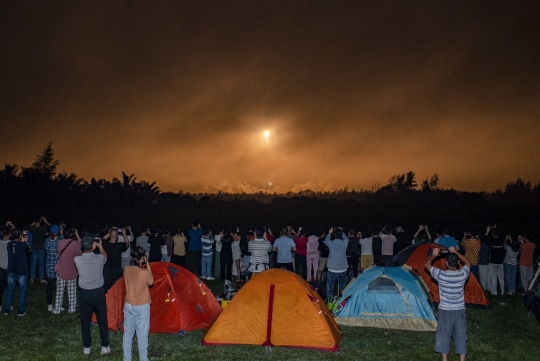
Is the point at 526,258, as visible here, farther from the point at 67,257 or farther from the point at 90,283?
the point at 67,257

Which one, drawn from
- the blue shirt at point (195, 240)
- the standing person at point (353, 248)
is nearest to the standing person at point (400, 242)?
the standing person at point (353, 248)

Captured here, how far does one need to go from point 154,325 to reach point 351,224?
111 feet

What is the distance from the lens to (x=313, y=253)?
52.2 ft

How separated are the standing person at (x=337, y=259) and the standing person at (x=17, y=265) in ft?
24.9

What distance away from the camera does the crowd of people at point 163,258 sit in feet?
29.0

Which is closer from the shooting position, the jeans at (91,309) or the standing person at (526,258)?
the jeans at (91,309)

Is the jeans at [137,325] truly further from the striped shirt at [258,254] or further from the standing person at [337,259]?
the standing person at [337,259]

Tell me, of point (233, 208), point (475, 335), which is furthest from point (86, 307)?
point (233, 208)

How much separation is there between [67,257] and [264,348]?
5306mm

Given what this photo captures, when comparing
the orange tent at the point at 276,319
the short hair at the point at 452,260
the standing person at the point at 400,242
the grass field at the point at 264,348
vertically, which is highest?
the standing person at the point at 400,242

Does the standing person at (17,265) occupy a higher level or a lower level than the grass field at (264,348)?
higher

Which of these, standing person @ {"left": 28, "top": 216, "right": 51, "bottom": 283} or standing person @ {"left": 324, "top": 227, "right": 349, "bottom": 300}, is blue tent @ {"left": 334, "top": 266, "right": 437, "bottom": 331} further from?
standing person @ {"left": 28, "top": 216, "right": 51, "bottom": 283}

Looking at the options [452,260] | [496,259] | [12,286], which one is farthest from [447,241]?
[12,286]

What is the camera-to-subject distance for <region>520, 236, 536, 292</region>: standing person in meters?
15.7
